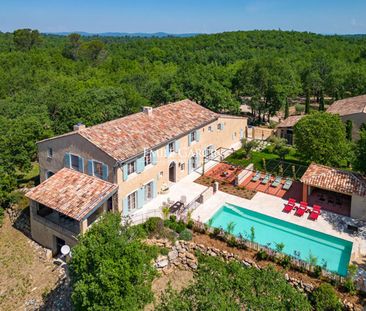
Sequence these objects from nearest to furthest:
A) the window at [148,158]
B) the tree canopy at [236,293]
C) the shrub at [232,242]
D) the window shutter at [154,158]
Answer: the tree canopy at [236,293] < the shrub at [232,242] < the window at [148,158] < the window shutter at [154,158]

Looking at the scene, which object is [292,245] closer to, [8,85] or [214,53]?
[8,85]

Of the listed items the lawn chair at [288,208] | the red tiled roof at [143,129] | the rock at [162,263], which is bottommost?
the rock at [162,263]

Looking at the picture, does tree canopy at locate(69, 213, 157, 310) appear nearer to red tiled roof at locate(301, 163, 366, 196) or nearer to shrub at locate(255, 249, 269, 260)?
shrub at locate(255, 249, 269, 260)

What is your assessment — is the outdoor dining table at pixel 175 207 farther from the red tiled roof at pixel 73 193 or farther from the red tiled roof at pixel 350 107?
the red tiled roof at pixel 350 107

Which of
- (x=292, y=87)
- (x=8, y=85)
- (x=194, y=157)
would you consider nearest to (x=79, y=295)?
(x=194, y=157)

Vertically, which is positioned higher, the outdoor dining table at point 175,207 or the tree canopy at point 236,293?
the tree canopy at point 236,293

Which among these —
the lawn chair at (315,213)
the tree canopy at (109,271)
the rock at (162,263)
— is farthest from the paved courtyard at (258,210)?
the tree canopy at (109,271)
